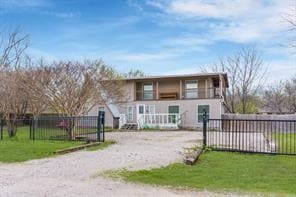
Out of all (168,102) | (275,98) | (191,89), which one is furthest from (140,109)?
(275,98)

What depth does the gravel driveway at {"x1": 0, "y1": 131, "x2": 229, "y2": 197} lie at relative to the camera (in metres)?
7.96

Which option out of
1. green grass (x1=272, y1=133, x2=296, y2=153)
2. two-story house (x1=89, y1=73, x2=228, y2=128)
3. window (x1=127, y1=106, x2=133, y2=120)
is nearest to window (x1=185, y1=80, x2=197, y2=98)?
two-story house (x1=89, y1=73, x2=228, y2=128)

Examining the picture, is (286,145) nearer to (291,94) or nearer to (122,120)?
(122,120)

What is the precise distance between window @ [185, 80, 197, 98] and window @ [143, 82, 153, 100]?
346 cm

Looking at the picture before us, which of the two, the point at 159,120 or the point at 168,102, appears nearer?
the point at 159,120

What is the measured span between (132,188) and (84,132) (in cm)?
1244

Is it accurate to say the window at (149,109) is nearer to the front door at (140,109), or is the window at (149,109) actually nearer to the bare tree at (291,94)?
the front door at (140,109)

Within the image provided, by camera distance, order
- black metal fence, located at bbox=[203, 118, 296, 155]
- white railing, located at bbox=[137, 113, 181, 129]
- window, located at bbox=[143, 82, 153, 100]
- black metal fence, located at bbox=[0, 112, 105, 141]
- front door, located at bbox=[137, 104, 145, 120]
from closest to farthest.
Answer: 1. black metal fence, located at bbox=[203, 118, 296, 155]
2. black metal fence, located at bbox=[0, 112, 105, 141]
3. white railing, located at bbox=[137, 113, 181, 129]
4. front door, located at bbox=[137, 104, 145, 120]
5. window, located at bbox=[143, 82, 153, 100]

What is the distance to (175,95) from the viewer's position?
1503 inches

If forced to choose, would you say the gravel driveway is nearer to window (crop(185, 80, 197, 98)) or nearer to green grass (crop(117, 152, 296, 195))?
green grass (crop(117, 152, 296, 195))

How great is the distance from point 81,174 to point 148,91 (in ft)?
95.5

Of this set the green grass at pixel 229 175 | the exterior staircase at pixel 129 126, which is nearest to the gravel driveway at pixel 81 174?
the green grass at pixel 229 175

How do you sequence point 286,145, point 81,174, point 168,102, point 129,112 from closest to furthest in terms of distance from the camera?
point 81,174
point 286,145
point 168,102
point 129,112

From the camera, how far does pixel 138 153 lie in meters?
14.3
